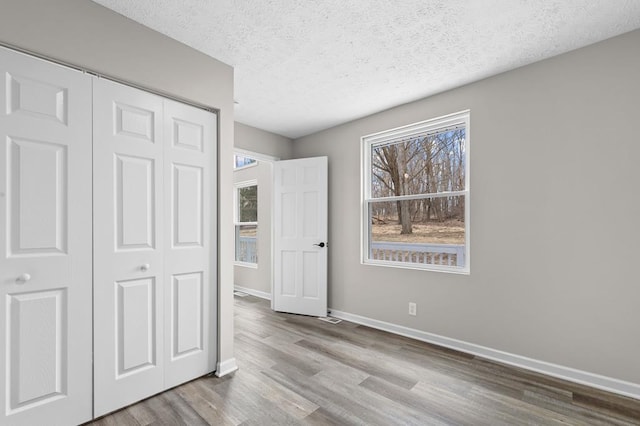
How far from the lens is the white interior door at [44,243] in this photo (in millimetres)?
1567

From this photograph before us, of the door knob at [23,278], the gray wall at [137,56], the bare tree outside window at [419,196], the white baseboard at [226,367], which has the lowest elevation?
the white baseboard at [226,367]

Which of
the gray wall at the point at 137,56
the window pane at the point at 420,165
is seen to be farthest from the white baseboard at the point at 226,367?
the window pane at the point at 420,165

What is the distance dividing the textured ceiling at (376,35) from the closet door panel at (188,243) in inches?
23.9

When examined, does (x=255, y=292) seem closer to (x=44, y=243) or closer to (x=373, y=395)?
(x=373, y=395)

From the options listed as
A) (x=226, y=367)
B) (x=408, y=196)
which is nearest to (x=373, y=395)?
(x=226, y=367)

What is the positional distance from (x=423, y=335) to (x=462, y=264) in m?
0.85

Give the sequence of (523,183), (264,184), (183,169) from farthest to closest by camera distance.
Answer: (264,184) → (523,183) → (183,169)

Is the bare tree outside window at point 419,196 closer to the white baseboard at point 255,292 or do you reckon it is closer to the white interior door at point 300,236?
the white interior door at point 300,236

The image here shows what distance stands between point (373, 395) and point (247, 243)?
3932 millimetres

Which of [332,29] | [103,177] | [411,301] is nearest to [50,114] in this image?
[103,177]

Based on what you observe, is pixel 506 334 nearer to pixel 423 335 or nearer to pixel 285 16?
pixel 423 335

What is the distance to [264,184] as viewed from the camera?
5.07 metres

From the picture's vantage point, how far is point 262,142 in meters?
4.23

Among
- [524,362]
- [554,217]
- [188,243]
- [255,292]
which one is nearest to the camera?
[188,243]
